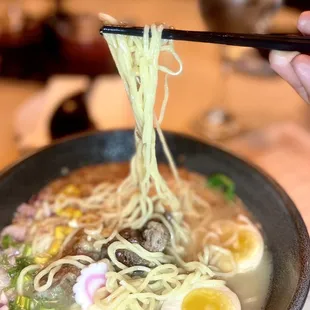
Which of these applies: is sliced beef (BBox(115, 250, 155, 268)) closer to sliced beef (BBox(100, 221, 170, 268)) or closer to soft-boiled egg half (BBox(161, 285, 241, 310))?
sliced beef (BBox(100, 221, 170, 268))

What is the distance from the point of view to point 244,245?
135cm

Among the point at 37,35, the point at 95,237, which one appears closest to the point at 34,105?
the point at 37,35

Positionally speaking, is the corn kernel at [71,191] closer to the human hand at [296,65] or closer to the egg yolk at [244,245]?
the egg yolk at [244,245]

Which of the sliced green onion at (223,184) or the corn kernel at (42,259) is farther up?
the sliced green onion at (223,184)

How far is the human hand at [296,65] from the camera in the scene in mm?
1192

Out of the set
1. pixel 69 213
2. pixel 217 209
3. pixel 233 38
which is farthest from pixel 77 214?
pixel 233 38

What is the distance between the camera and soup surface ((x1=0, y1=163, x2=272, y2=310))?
121 cm

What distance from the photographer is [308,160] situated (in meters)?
1.74

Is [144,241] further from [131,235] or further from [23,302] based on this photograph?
[23,302]

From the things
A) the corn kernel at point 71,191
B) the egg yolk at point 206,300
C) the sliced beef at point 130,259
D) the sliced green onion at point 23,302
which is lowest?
the egg yolk at point 206,300

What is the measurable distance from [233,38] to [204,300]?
23.2 inches

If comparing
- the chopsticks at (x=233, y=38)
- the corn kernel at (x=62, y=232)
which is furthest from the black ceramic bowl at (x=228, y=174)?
the chopsticks at (x=233, y=38)

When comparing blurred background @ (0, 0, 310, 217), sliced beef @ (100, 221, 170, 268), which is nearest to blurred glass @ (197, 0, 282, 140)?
blurred background @ (0, 0, 310, 217)

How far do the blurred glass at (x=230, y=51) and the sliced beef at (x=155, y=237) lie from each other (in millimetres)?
752
